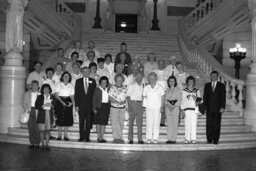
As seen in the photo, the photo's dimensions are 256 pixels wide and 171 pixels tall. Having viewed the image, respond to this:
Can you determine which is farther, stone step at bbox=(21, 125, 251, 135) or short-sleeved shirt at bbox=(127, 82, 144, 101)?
stone step at bbox=(21, 125, 251, 135)

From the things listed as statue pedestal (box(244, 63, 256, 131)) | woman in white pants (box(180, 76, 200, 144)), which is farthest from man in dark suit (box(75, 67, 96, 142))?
statue pedestal (box(244, 63, 256, 131))

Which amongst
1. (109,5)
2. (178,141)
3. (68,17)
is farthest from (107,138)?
(109,5)

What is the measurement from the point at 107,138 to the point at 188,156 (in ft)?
6.83

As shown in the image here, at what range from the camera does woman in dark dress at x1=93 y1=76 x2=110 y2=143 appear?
28.5 ft

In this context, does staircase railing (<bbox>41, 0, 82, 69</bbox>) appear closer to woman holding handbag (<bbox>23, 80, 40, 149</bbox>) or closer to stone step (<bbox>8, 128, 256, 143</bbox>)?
stone step (<bbox>8, 128, 256, 143</bbox>)

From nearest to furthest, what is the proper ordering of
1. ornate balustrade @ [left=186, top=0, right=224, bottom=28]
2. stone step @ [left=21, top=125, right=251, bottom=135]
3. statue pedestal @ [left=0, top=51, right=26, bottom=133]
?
stone step @ [left=21, top=125, right=251, bottom=135] < statue pedestal @ [left=0, top=51, right=26, bottom=133] < ornate balustrade @ [left=186, top=0, right=224, bottom=28]

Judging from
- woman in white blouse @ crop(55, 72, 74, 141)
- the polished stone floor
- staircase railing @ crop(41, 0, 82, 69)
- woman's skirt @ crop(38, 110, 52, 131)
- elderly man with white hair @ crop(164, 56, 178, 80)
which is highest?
staircase railing @ crop(41, 0, 82, 69)

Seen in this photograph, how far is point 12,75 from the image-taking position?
10.1m

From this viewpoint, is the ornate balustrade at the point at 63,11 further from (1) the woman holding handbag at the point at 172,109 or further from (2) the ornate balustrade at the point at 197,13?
(1) the woman holding handbag at the point at 172,109

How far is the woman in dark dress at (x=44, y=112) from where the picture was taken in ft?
27.4

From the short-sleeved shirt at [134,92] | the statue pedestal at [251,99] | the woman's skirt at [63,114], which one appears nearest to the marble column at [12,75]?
the woman's skirt at [63,114]

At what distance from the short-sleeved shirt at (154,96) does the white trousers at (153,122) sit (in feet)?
0.36

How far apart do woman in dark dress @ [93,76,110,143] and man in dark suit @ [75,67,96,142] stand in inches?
5.3

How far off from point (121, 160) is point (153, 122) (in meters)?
1.72
